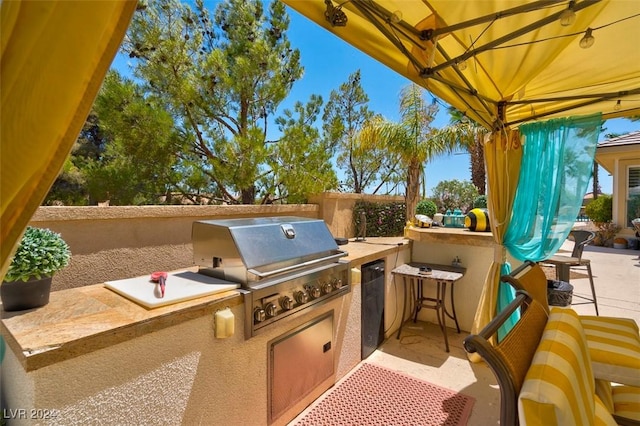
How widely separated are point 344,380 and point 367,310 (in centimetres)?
67

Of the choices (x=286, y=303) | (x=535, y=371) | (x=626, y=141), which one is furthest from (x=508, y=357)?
(x=626, y=141)

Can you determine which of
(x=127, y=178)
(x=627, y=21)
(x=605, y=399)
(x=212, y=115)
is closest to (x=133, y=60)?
(x=212, y=115)

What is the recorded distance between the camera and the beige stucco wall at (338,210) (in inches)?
166

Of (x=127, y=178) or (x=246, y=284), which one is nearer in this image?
(x=246, y=284)

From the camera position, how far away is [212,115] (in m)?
4.93

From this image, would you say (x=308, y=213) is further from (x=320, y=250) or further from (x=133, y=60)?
(x=133, y=60)

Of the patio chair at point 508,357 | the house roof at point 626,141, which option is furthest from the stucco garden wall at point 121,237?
the house roof at point 626,141

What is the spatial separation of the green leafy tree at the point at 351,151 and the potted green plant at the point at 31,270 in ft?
28.9

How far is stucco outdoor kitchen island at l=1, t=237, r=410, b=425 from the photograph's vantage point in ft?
3.51

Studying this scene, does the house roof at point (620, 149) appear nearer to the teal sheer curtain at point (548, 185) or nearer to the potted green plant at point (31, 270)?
the teal sheer curtain at point (548, 185)

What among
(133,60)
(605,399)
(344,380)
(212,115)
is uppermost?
(133,60)

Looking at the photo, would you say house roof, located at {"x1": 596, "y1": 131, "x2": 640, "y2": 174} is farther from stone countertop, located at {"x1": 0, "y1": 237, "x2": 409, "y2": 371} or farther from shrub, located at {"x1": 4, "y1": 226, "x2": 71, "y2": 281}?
shrub, located at {"x1": 4, "y1": 226, "x2": 71, "y2": 281}

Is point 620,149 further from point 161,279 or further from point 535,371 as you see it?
point 161,279

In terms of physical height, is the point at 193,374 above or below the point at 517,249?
below
